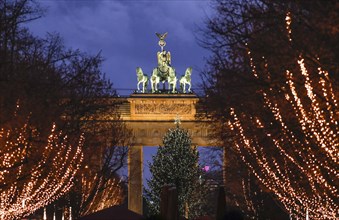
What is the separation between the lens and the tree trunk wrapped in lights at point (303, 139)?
27.7 m

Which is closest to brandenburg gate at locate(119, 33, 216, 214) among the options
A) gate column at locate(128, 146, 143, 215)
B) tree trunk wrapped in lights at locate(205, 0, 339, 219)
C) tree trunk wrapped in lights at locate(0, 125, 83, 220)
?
gate column at locate(128, 146, 143, 215)

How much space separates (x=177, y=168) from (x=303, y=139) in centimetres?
3843

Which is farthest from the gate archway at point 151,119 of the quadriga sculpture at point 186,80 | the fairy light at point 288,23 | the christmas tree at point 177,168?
the fairy light at point 288,23

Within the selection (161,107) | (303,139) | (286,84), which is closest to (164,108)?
(161,107)

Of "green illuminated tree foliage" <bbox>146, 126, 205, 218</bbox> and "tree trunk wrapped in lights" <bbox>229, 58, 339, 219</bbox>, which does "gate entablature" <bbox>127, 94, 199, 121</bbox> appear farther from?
"tree trunk wrapped in lights" <bbox>229, 58, 339, 219</bbox>

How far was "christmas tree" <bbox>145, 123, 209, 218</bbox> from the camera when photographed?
73125 mm

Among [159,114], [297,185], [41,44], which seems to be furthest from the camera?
[159,114]

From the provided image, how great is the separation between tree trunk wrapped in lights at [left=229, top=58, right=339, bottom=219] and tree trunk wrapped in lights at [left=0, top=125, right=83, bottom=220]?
679 cm

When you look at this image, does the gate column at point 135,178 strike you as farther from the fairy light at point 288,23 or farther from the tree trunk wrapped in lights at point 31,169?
the fairy light at point 288,23

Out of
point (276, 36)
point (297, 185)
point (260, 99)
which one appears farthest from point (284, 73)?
point (297, 185)

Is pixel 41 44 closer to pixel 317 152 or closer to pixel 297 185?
pixel 297 185

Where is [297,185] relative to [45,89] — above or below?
below

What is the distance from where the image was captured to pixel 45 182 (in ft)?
158

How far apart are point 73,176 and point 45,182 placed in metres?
5.82
